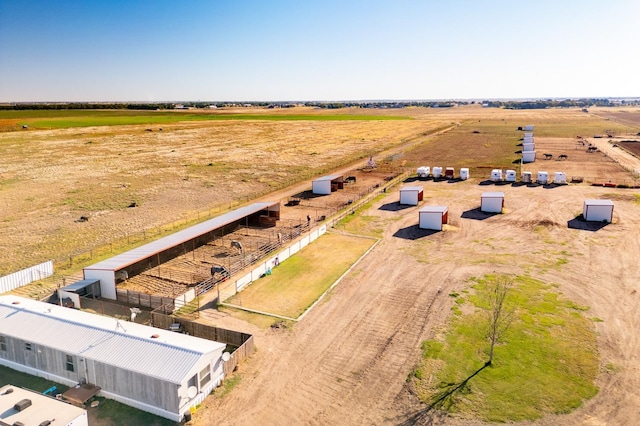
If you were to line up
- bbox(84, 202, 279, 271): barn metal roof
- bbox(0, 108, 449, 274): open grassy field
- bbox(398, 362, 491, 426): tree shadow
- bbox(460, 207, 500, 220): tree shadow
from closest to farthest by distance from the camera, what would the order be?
bbox(398, 362, 491, 426): tree shadow
bbox(84, 202, 279, 271): barn metal roof
bbox(0, 108, 449, 274): open grassy field
bbox(460, 207, 500, 220): tree shadow

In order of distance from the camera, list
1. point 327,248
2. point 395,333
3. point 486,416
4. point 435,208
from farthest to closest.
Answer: point 435,208, point 327,248, point 395,333, point 486,416

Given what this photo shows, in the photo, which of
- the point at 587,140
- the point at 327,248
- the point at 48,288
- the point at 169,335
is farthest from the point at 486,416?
the point at 587,140

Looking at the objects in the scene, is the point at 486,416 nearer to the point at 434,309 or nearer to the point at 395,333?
the point at 395,333

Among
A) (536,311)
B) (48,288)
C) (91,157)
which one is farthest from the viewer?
(91,157)

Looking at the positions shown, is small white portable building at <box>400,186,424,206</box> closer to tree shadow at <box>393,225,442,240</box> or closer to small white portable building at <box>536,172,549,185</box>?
tree shadow at <box>393,225,442,240</box>

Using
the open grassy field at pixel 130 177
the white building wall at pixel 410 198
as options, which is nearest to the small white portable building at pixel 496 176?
the white building wall at pixel 410 198

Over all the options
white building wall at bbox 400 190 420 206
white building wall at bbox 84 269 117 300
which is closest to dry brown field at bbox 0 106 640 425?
white building wall at bbox 400 190 420 206
